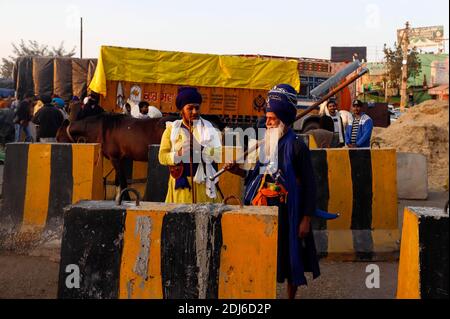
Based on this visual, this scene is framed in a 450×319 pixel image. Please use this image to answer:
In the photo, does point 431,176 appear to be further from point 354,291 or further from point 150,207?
point 150,207

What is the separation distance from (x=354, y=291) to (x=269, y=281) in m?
2.14

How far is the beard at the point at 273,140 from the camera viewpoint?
163 inches

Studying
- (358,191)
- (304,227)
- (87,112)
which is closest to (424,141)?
(87,112)

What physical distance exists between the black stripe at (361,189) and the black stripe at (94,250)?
3.72 metres

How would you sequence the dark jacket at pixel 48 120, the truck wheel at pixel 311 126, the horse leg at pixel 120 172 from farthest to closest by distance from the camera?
the truck wheel at pixel 311 126 → the dark jacket at pixel 48 120 → the horse leg at pixel 120 172

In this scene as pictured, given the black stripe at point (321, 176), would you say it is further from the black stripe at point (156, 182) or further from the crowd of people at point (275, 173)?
the crowd of people at point (275, 173)

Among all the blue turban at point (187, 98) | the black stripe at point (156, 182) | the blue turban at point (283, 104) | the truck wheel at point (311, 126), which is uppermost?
the truck wheel at point (311, 126)

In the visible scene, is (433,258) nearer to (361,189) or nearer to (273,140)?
(273,140)

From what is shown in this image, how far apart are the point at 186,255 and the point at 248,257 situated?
368 mm

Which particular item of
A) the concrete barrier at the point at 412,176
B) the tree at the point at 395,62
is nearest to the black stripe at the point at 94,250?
the concrete barrier at the point at 412,176

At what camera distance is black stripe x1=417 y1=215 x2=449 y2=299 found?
3.08 m

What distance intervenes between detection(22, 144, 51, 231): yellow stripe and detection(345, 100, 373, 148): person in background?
18.2ft

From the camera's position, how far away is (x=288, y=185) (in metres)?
4.12

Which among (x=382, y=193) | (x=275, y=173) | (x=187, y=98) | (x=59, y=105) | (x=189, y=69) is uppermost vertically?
(x=189, y=69)
